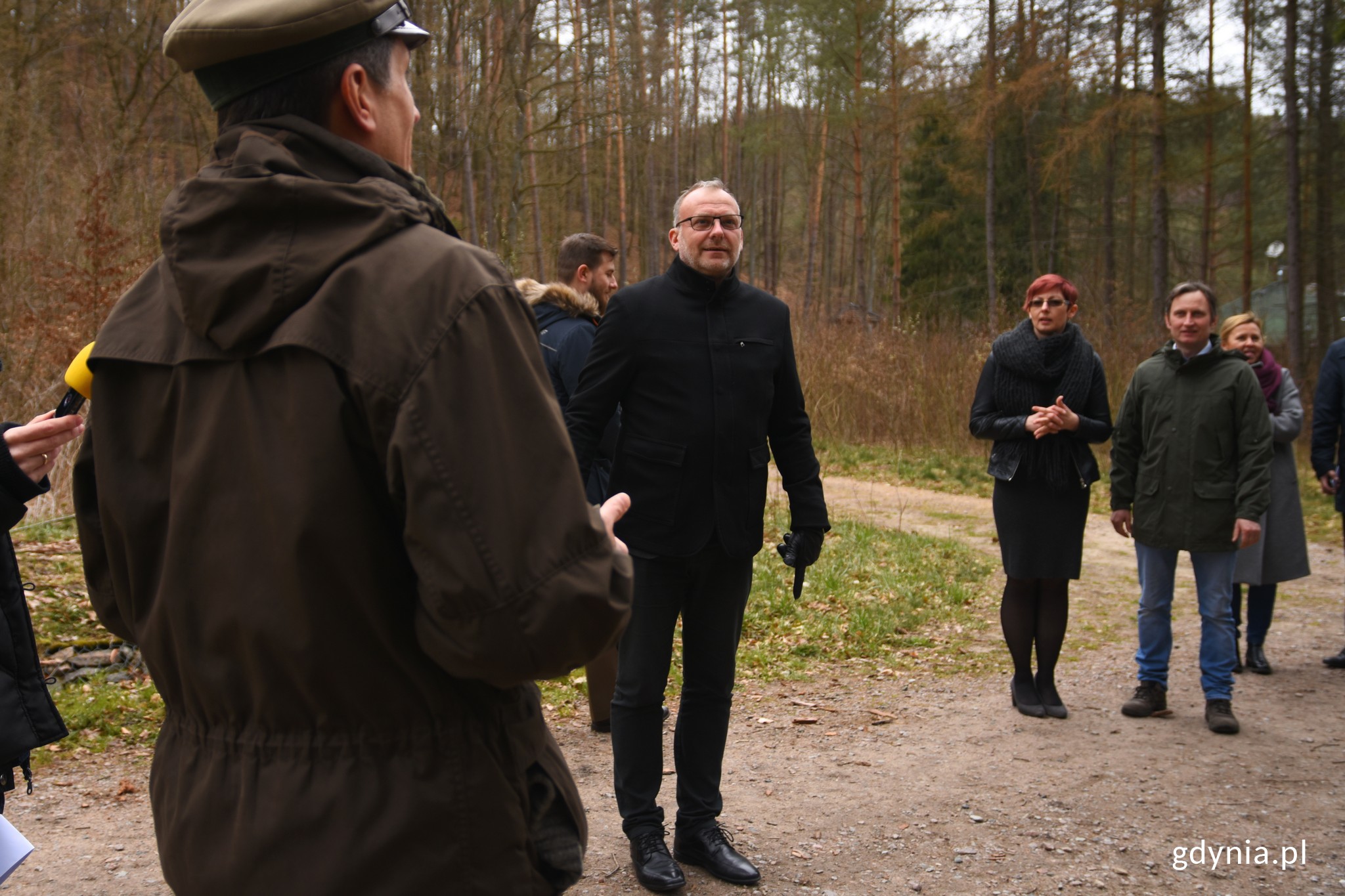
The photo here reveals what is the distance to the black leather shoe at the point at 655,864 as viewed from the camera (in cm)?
350

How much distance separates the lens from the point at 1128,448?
5512 mm

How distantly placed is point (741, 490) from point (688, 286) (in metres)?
0.70

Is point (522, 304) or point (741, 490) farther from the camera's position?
point (741, 490)

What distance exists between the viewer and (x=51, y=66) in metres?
17.5

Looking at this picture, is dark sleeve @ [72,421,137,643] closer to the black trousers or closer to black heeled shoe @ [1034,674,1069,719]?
the black trousers

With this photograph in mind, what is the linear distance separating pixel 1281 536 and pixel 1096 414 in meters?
1.70

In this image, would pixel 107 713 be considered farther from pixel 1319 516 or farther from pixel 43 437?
pixel 1319 516

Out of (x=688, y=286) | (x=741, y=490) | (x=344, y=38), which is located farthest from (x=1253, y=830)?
(x=344, y=38)

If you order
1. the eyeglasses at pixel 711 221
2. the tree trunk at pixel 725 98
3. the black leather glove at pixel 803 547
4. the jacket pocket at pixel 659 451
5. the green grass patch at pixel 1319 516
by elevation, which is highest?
the tree trunk at pixel 725 98

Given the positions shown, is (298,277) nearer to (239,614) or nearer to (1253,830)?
(239,614)

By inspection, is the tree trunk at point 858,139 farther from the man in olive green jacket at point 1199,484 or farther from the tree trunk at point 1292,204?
the man in olive green jacket at point 1199,484

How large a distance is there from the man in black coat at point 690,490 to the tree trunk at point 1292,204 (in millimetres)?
19514

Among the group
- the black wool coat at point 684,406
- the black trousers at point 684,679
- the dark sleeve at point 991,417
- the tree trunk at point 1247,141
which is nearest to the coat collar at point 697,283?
the black wool coat at point 684,406

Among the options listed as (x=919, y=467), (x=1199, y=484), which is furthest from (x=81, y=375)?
(x=919, y=467)
